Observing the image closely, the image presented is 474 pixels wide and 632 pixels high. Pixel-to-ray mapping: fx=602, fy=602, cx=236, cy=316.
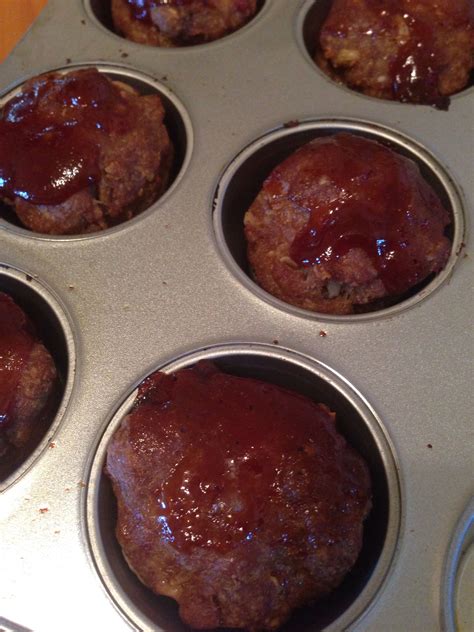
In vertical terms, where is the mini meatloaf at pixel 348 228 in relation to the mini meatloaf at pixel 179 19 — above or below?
below

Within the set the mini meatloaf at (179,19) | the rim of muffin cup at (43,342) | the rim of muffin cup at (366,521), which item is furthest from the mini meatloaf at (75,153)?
the rim of muffin cup at (366,521)

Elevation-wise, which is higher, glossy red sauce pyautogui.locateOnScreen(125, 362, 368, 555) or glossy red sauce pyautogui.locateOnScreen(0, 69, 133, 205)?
glossy red sauce pyautogui.locateOnScreen(0, 69, 133, 205)

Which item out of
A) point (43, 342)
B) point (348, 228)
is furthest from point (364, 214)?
point (43, 342)

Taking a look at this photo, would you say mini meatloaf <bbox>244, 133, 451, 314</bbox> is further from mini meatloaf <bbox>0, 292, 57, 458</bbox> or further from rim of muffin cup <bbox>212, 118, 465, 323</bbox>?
mini meatloaf <bbox>0, 292, 57, 458</bbox>

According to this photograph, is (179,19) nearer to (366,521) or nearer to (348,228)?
(348,228)

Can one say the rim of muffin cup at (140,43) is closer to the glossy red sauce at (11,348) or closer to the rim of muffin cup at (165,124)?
the rim of muffin cup at (165,124)

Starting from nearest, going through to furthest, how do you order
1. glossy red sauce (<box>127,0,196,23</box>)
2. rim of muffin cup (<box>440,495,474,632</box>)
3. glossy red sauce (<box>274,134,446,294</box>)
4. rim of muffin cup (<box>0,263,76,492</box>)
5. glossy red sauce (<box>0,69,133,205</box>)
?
rim of muffin cup (<box>440,495,474,632</box>) → rim of muffin cup (<box>0,263,76,492</box>) → glossy red sauce (<box>274,134,446,294</box>) → glossy red sauce (<box>0,69,133,205</box>) → glossy red sauce (<box>127,0,196,23</box>)

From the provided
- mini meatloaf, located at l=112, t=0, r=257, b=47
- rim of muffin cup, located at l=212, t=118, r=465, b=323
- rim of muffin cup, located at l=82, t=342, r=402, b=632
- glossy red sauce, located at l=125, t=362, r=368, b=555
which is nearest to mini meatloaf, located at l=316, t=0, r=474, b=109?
rim of muffin cup, located at l=212, t=118, r=465, b=323
